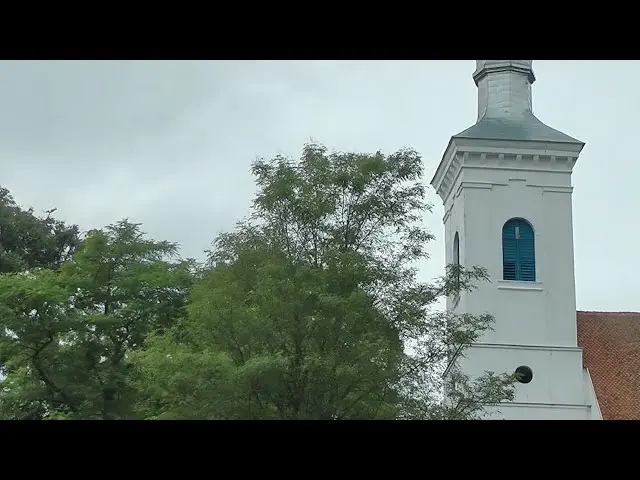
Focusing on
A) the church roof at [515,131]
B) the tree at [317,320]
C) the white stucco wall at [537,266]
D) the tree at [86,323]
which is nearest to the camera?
the tree at [317,320]

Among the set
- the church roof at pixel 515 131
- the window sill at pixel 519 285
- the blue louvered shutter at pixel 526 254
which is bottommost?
the window sill at pixel 519 285

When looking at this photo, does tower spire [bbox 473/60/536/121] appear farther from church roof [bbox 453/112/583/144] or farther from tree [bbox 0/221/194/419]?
tree [bbox 0/221/194/419]

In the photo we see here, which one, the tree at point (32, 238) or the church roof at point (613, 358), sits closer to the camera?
the church roof at point (613, 358)

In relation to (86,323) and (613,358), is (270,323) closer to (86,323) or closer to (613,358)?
(86,323)

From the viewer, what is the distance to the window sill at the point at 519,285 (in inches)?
1128

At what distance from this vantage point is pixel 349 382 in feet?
57.8

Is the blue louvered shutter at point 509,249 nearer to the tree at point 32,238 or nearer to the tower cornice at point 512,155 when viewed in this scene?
the tower cornice at point 512,155

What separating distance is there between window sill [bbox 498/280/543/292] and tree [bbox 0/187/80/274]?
12.0 m

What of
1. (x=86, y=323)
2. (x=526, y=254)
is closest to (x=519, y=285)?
(x=526, y=254)

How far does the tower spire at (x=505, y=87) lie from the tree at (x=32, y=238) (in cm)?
1217

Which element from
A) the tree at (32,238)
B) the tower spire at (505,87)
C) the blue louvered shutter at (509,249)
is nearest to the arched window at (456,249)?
the blue louvered shutter at (509,249)
